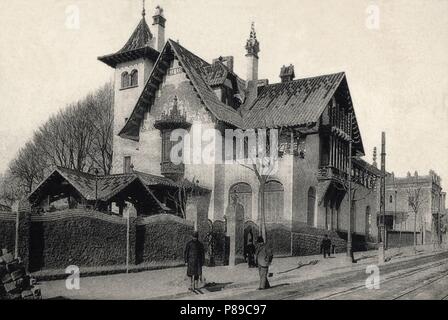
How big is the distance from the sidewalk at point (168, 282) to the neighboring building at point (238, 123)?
22.2 ft

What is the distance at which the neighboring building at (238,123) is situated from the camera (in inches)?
1281

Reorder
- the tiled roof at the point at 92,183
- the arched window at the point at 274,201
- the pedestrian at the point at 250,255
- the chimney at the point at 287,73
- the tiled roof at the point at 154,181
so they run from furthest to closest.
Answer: the chimney at the point at 287,73 < the arched window at the point at 274,201 < the tiled roof at the point at 154,181 < the pedestrian at the point at 250,255 < the tiled roof at the point at 92,183

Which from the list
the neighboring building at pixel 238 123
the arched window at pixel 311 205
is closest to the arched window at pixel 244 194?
the neighboring building at pixel 238 123

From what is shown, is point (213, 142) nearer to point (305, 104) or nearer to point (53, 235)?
point (305, 104)

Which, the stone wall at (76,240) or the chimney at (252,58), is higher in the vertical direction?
the chimney at (252,58)

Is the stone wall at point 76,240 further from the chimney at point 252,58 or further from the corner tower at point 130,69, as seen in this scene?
the chimney at point 252,58

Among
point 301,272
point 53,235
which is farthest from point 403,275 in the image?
point 53,235

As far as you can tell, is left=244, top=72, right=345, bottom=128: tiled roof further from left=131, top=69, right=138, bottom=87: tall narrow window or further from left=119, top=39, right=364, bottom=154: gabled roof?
left=131, top=69, right=138, bottom=87: tall narrow window

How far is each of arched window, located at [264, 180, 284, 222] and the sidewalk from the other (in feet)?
23.6

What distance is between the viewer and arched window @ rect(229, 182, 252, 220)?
3312 cm

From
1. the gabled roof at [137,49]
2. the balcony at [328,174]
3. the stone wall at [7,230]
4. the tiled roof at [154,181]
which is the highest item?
the gabled roof at [137,49]

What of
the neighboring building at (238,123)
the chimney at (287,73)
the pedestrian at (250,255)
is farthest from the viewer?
the chimney at (287,73)

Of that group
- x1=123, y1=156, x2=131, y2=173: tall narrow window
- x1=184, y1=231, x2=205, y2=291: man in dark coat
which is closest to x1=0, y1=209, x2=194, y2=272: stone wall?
x1=184, y1=231, x2=205, y2=291: man in dark coat

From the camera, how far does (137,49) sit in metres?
38.5
